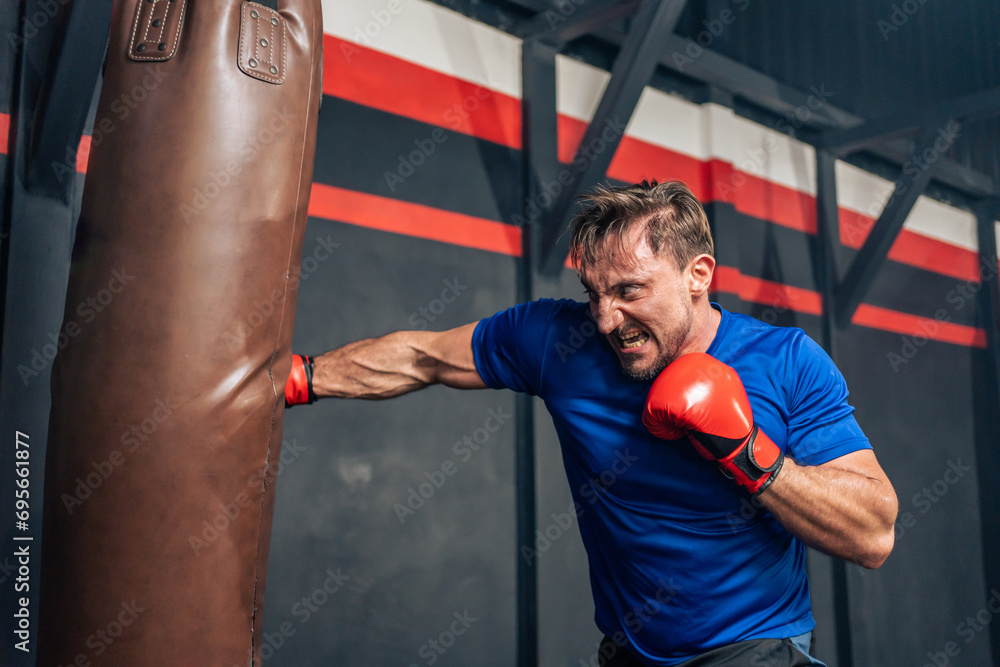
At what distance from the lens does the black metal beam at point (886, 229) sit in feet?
13.7

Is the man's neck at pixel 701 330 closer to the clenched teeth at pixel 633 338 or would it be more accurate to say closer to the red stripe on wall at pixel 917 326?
the clenched teeth at pixel 633 338

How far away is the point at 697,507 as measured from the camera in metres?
1.65

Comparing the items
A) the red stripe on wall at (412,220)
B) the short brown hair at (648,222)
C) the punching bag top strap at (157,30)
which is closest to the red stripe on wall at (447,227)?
the red stripe on wall at (412,220)

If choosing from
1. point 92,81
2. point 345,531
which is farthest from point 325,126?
point 345,531

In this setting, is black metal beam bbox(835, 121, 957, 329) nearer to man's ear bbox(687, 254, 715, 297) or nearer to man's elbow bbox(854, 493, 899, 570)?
man's ear bbox(687, 254, 715, 297)

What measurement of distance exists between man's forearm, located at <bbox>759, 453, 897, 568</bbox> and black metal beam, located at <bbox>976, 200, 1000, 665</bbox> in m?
4.80

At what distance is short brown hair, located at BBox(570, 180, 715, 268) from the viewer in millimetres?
1728

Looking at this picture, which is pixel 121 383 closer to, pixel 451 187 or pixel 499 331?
pixel 499 331

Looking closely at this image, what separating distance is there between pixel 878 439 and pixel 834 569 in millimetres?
903

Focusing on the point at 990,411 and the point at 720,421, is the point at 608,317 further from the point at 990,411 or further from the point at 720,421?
the point at 990,411

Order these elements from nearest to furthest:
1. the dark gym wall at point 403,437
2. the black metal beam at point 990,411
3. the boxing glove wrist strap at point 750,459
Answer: the boxing glove wrist strap at point 750,459 → the dark gym wall at point 403,437 → the black metal beam at point 990,411

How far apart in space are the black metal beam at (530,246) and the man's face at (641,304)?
1.53 meters

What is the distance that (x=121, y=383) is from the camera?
1008 mm

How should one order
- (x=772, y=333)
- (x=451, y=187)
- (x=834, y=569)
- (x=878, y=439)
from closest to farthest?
1. (x=772, y=333)
2. (x=451, y=187)
3. (x=834, y=569)
4. (x=878, y=439)
